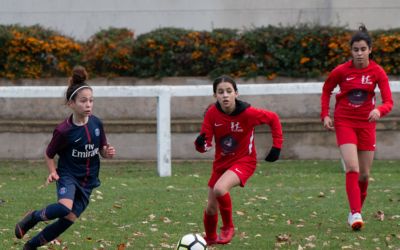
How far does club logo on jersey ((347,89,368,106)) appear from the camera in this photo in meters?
9.62

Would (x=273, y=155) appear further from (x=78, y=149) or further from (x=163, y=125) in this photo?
(x=163, y=125)

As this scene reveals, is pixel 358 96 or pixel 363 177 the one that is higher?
pixel 358 96

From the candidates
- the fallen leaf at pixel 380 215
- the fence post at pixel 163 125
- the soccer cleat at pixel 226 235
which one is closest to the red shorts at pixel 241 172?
the soccer cleat at pixel 226 235

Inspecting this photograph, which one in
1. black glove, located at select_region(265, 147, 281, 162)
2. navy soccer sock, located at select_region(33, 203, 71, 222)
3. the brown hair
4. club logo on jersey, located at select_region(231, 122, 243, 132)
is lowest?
navy soccer sock, located at select_region(33, 203, 71, 222)

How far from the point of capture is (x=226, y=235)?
8734 mm

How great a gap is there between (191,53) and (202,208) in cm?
685

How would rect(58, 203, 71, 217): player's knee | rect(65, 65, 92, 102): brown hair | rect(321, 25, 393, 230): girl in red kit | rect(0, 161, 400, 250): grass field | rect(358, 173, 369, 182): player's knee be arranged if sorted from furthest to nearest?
1. rect(358, 173, 369, 182): player's knee
2. rect(321, 25, 393, 230): girl in red kit
3. rect(0, 161, 400, 250): grass field
4. rect(65, 65, 92, 102): brown hair
5. rect(58, 203, 71, 217): player's knee

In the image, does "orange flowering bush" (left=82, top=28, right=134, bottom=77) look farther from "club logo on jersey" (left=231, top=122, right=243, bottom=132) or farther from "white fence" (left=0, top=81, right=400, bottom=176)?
"club logo on jersey" (left=231, top=122, right=243, bottom=132)

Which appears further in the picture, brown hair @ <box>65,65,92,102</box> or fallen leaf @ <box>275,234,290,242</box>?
fallen leaf @ <box>275,234,290,242</box>

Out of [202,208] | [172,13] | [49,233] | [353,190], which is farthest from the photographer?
[172,13]

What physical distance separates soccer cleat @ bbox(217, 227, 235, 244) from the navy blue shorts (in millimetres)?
1317

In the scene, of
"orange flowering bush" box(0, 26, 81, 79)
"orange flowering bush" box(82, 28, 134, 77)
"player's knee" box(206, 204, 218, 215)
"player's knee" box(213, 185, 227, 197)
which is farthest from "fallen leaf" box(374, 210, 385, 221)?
"orange flowering bush" box(0, 26, 81, 79)

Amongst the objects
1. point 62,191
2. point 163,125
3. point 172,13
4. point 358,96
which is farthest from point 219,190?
point 172,13

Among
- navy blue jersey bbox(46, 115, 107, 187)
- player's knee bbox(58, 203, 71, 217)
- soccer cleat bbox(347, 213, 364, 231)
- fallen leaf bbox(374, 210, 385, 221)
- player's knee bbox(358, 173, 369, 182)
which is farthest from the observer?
fallen leaf bbox(374, 210, 385, 221)
